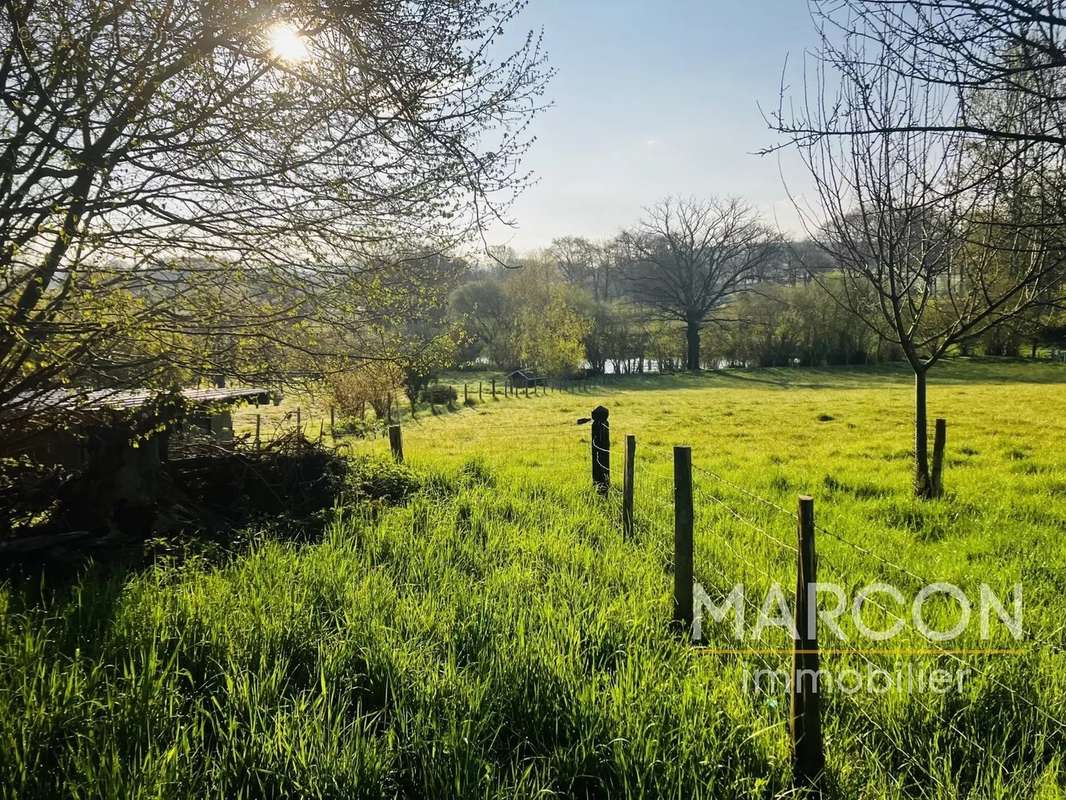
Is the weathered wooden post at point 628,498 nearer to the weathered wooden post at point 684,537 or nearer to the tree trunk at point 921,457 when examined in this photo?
the weathered wooden post at point 684,537

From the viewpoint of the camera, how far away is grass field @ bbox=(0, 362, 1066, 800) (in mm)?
2334

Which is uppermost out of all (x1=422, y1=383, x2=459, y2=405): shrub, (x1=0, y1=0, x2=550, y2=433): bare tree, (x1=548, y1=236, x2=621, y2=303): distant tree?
(x1=548, y1=236, x2=621, y2=303): distant tree

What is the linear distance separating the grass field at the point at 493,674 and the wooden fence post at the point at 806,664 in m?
0.09

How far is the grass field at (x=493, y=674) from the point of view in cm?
233

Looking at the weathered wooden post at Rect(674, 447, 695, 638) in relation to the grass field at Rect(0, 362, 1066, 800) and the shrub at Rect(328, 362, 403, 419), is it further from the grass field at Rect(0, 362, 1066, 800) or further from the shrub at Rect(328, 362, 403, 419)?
the shrub at Rect(328, 362, 403, 419)

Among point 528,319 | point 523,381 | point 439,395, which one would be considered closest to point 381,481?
point 439,395

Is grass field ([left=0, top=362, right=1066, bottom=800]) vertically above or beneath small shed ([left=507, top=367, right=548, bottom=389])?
beneath

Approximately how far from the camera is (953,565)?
4.94 m

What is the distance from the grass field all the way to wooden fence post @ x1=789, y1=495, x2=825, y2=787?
87 millimetres

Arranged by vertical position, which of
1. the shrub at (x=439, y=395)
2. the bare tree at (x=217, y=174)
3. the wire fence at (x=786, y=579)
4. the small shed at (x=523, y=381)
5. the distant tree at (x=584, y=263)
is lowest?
the wire fence at (x=786, y=579)

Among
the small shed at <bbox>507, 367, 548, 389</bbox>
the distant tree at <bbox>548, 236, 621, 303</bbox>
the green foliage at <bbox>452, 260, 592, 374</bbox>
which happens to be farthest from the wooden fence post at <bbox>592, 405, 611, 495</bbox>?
the distant tree at <bbox>548, 236, 621, 303</bbox>

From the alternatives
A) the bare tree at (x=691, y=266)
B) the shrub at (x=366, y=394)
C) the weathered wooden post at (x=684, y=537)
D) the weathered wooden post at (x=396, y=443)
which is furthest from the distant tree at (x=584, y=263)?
the weathered wooden post at (x=684, y=537)

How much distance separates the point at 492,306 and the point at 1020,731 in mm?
56026

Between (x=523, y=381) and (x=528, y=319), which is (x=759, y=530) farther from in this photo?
(x=528, y=319)
